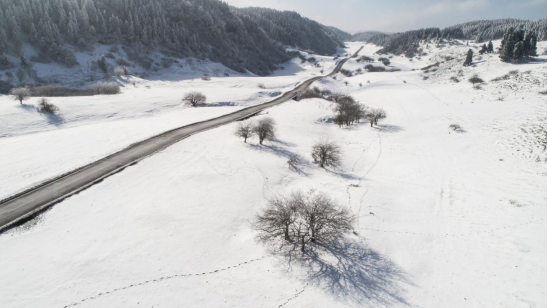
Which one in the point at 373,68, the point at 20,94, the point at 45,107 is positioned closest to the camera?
the point at 45,107

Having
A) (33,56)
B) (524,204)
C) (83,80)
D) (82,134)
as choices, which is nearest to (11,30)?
(33,56)

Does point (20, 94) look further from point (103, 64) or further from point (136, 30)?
point (136, 30)

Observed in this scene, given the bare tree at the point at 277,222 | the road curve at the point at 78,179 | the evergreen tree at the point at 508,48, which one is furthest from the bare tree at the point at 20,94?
the evergreen tree at the point at 508,48

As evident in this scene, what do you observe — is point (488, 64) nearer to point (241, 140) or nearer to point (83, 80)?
point (241, 140)

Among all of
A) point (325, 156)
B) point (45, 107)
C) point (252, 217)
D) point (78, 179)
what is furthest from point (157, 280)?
point (45, 107)

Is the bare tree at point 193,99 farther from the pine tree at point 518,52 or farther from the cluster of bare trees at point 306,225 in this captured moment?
the pine tree at point 518,52

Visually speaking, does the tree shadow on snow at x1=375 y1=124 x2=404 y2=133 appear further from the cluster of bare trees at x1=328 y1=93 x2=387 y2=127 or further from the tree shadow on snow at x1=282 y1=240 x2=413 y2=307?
the tree shadow on snow at x1=282 y1=240 x2=413 y2=307
